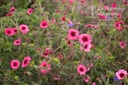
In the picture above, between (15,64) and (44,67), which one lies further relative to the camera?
(15,64)

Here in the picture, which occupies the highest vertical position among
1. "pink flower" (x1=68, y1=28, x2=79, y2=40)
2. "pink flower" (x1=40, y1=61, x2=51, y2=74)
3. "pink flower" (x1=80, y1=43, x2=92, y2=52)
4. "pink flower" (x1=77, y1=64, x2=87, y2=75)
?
"pink flower" (x1=68, y1=28, x2=79, y2=40)

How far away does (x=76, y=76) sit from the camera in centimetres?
165

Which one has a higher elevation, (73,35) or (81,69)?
(73,35)

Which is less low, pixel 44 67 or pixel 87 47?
pixel 87 47

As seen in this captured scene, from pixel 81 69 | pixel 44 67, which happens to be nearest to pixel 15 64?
pixel 44 67

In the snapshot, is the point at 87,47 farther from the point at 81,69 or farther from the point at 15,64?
the point at 15,64

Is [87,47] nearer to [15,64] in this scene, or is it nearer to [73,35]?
[73,35]

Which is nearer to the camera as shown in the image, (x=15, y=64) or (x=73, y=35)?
(x=73, y=35)

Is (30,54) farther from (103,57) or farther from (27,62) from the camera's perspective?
(103,57)

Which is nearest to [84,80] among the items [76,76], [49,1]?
[76,76]

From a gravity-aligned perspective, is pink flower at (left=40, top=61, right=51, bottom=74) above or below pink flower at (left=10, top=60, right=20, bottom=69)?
above

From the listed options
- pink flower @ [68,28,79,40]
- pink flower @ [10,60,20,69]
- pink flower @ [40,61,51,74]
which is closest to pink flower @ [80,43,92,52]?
pink flower @ [68,28,79,40]

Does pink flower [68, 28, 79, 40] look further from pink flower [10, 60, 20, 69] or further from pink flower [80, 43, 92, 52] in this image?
pink flower [10, 60, 20, 69]

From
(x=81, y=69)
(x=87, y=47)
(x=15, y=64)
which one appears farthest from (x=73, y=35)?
(x=15, y=64)
